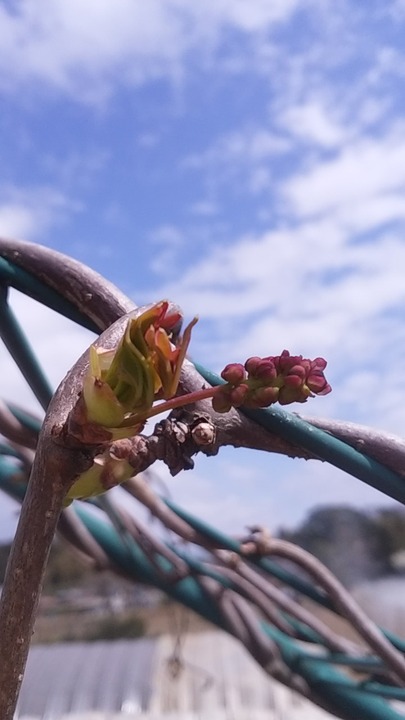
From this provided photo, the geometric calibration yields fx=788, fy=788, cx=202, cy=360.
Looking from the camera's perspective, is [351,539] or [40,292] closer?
[40,292]

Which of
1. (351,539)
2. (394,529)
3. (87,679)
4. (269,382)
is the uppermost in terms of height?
(394,529)

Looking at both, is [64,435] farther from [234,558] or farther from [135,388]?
[234,558]

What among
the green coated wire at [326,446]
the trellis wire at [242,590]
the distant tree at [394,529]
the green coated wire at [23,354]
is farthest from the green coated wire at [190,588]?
the distant tree at [394,529]

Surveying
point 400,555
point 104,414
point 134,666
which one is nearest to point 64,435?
point 104,414

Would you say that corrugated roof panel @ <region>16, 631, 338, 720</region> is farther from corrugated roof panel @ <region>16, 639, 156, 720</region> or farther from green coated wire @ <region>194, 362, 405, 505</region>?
green coated wire @ <region>194, 362, 405, 505</region>

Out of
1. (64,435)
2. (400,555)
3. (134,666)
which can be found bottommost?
(64,435)

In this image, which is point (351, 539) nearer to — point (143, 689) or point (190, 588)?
point (143, 689)

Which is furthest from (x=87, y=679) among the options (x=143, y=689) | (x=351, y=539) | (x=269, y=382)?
(x=351, y=539)
